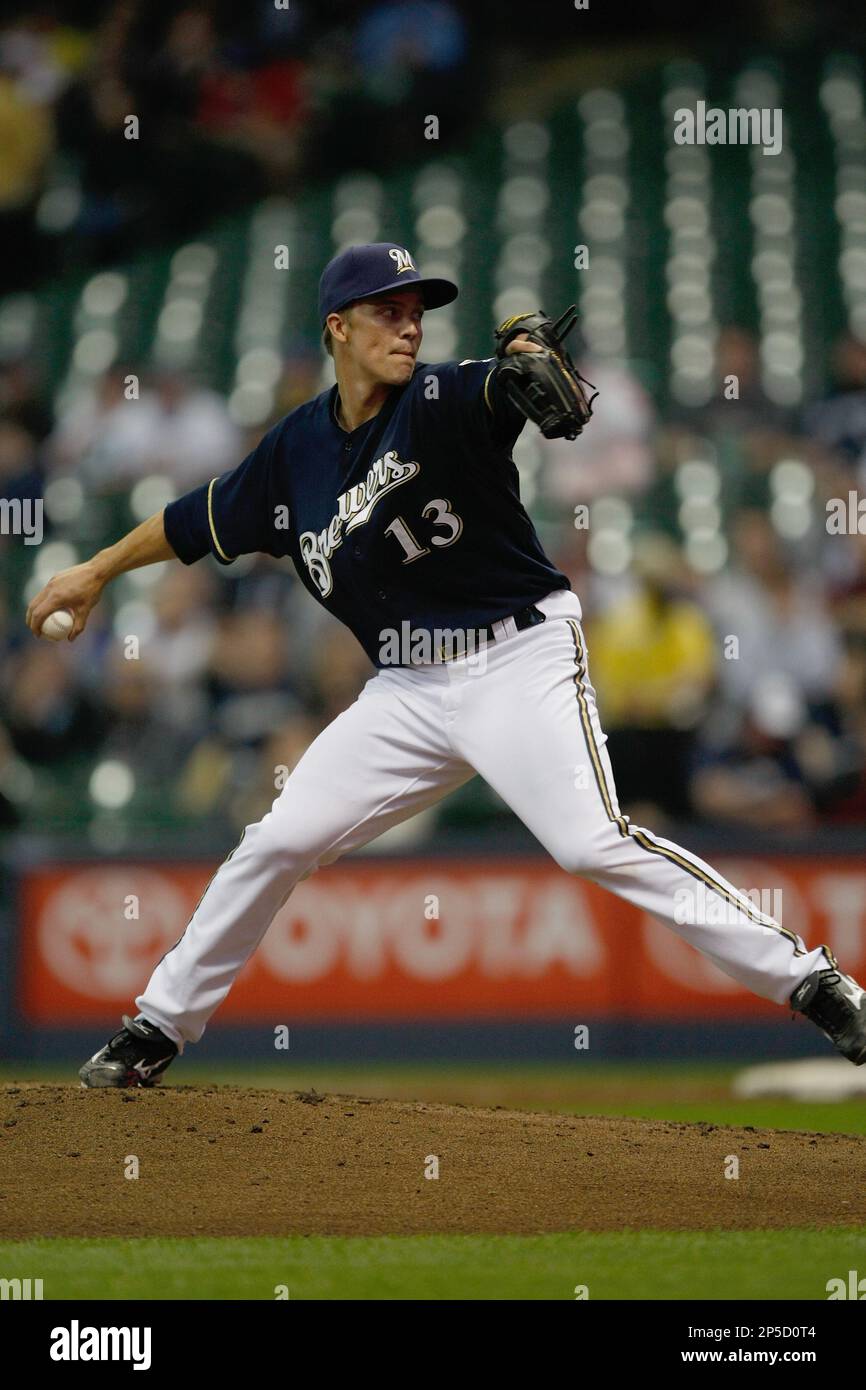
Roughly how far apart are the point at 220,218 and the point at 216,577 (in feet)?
23.1

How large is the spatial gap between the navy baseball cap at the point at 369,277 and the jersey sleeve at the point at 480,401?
0.29 metres

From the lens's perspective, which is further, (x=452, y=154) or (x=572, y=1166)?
(x=452, y=154)

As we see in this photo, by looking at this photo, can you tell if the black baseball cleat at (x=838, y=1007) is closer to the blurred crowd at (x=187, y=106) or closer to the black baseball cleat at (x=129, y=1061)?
the black baseball cleat at (x=129, y=1061)

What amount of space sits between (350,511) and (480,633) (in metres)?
0.48

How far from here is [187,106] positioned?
16.1 metres

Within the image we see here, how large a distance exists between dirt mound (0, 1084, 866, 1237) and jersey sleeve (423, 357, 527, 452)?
1.89 m

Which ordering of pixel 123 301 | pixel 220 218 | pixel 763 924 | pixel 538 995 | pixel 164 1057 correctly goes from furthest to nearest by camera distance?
1. pixel 220 218
2. pixel 123 301
3. pixel 538 995
4. pixel 164 1057
5. pixel 763 924

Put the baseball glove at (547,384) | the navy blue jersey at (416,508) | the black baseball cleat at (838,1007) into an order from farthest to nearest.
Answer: the navy blue jersey at (416,508), the black baseball cleat at (838,1007), the baseball glove at (547,384)

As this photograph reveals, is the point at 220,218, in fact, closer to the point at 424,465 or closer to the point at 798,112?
the point at 798,112

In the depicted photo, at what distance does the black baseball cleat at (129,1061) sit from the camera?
5.63 metres

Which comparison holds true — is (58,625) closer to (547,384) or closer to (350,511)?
(350,511)

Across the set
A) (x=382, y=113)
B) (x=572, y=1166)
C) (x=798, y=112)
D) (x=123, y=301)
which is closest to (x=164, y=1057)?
(x=572, y=1166)

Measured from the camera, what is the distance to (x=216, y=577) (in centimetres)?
1125

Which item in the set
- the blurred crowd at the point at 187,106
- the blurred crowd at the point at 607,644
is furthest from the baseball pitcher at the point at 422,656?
the blurred crowd at the point at 187,106
